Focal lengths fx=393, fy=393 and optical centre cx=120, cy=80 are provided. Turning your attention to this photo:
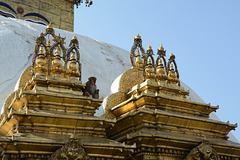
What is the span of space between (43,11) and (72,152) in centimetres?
2061

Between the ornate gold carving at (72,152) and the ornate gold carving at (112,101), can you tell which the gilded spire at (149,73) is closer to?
the ornate gold carving at (112,101)

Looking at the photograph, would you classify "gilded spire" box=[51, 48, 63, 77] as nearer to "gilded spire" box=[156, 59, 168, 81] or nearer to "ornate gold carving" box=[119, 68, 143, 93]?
"ornate gold carving" box=[119, 68, 143, 93]

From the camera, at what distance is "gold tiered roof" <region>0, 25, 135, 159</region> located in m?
9.65

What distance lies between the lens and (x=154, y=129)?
11.9m

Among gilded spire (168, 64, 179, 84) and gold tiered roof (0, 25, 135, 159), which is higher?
gilded spire (168, 64, 179, 84)

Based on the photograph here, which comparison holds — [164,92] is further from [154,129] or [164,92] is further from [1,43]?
[1,43]

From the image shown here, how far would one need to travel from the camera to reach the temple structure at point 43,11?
90.0 feet

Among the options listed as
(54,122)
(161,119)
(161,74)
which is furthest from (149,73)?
(54,122)

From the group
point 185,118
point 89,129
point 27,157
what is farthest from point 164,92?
point 27,157

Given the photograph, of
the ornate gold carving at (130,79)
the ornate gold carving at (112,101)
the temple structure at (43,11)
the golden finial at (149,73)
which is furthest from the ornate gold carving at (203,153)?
the temple structure at (43,11)

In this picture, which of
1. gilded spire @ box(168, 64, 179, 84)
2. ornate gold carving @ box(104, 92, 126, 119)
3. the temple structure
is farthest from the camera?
the temple structure

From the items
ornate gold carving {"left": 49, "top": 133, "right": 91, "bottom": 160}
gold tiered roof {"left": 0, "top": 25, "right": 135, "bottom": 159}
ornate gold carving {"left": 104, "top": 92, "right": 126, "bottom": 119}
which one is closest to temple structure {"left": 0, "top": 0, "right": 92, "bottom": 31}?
ornate gold carving {"left": 104, "top": 92, "right": 126, "bottom": 119}

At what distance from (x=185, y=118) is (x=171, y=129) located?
559 millimetres

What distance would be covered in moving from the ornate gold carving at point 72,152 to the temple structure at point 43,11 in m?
19.4
